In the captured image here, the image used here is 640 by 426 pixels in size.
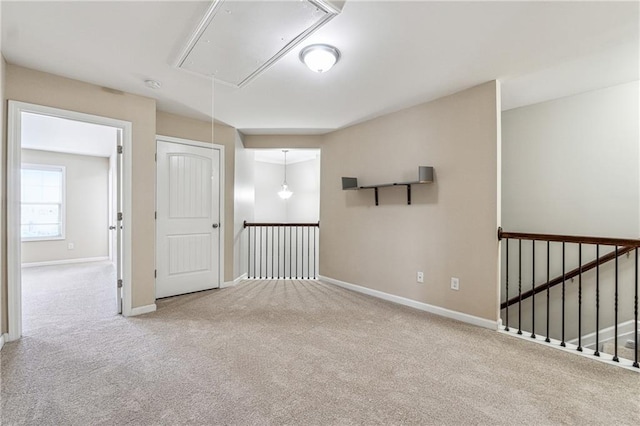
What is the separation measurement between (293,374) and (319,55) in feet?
7.39

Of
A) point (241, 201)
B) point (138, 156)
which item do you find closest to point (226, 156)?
point (241, 201)

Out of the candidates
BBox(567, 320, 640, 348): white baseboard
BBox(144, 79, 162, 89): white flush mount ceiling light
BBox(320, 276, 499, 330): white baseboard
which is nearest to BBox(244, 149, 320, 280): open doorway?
BBox(320, 276, 499, 330): white baseboard

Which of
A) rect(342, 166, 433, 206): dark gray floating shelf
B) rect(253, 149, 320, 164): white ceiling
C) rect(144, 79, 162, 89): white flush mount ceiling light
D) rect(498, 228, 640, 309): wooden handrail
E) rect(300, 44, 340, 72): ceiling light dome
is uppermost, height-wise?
rect(253, 149, 320, 164): white ceiling

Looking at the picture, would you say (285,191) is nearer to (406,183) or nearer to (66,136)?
(406,183)

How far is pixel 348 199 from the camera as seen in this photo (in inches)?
165

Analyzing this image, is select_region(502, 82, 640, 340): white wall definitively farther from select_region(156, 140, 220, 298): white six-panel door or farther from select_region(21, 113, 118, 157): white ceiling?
select_region(21, 113, 118, 157): white ceiling

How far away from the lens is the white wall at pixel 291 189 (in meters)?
7.09

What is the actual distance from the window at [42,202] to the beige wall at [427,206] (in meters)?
5.91

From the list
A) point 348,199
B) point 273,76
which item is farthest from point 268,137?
point 273,76

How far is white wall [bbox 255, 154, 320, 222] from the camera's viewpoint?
7086mm

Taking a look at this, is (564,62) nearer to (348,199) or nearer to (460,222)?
(460,222)

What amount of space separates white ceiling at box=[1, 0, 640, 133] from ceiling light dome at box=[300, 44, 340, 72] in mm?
57

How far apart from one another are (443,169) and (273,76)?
77.8 inches

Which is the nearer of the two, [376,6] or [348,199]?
[376,6]
